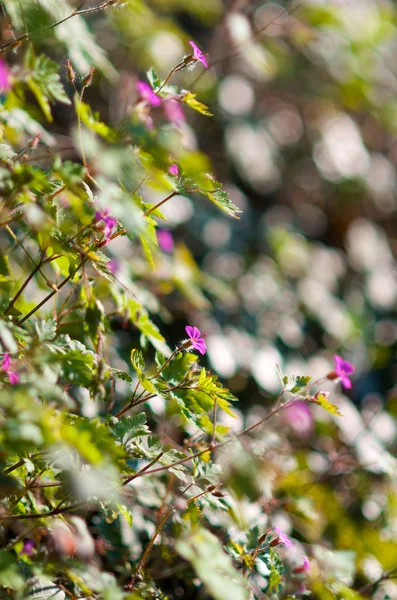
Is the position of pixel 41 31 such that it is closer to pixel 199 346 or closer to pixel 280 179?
pixel 199 346

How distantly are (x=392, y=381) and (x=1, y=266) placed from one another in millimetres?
2289

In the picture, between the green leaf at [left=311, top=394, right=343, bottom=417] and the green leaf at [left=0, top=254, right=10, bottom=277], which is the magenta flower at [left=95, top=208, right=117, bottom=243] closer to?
the green leaf at [left=0, top=254, right=10, bottom=277]

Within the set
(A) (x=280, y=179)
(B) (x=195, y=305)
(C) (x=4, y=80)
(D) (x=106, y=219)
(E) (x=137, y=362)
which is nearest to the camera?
(C) (x=4, y=80)

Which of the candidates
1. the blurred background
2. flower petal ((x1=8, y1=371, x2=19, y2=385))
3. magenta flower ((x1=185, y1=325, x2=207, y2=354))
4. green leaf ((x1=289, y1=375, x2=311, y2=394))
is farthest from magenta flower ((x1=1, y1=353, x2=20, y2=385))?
the blurred background

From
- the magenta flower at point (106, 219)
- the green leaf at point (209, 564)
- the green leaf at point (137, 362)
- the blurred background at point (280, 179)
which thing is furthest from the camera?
the blurred background at point (280, 179)

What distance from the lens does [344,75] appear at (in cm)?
336

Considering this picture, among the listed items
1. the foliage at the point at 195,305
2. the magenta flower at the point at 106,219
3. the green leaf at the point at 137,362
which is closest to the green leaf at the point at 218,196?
the foliage at the point at 195,305

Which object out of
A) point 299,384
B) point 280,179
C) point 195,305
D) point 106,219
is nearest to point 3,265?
point 106,219

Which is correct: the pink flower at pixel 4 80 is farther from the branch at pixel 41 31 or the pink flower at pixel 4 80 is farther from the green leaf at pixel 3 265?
the green leaf at pixel 3 265

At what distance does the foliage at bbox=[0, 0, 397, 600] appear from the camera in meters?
0.83

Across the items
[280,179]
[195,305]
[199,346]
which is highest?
[199,346]

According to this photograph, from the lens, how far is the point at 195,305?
2.18 metres

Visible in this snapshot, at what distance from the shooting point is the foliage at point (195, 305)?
2.71 feet

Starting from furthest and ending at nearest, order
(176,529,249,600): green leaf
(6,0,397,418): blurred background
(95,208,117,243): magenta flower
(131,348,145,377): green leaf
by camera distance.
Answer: (6,0,397,418): blurred background < (131,348,145,377): green leaf < (95,208,117,243): magenta flower < (176,529,249,600): green leaf
